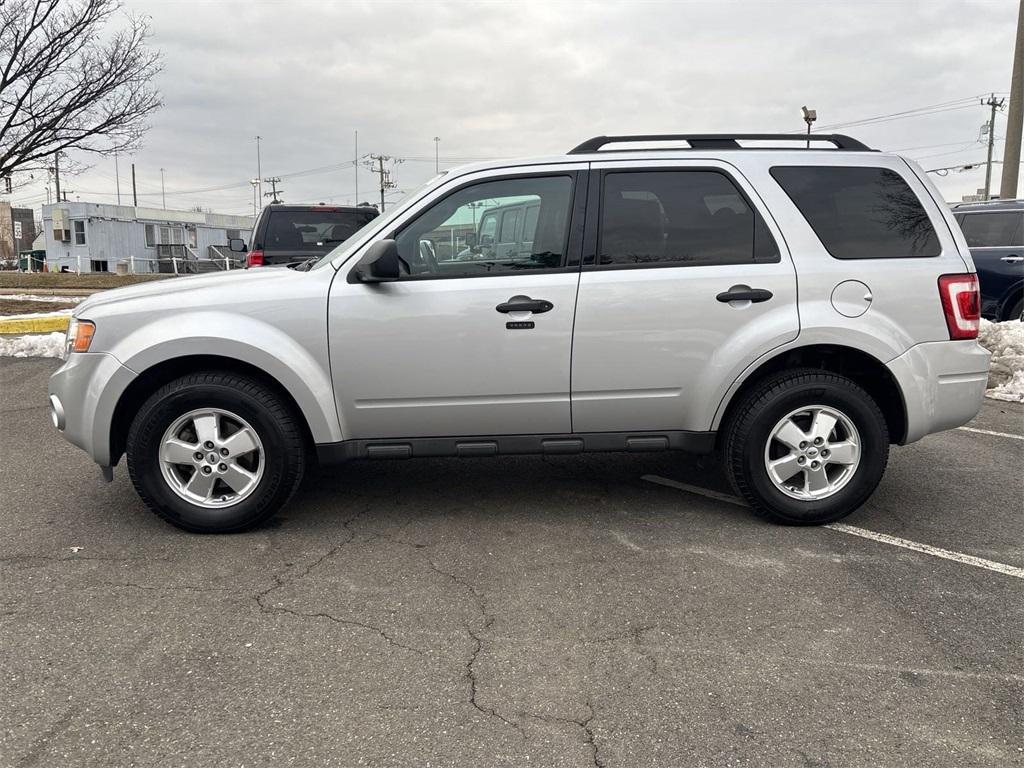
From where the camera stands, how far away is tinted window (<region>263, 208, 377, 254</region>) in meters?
9.85

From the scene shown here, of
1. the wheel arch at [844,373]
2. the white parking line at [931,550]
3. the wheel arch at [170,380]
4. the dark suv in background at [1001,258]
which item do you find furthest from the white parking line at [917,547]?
the dark suv in background at [1001,258]

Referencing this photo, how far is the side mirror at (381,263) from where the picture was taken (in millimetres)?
3953

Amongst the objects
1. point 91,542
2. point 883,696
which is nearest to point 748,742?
point 883,696

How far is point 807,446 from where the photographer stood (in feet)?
13.9

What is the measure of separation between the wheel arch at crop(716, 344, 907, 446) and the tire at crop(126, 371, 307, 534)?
2.35 m

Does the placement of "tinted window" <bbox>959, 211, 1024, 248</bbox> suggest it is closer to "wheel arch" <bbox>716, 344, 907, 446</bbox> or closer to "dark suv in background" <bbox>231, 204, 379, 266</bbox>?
"wheel arch" <bbox>716, 344, 907, 446</bbox>

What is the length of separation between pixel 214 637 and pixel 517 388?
1.88 m

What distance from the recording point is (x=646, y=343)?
13.6ft

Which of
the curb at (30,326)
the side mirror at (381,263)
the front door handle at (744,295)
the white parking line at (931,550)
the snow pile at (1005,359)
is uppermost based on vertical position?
the side mirror at (381,263)

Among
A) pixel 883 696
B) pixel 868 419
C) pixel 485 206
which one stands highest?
pixel 485 206

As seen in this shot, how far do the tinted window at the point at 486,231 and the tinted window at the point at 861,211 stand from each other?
48.8 inches

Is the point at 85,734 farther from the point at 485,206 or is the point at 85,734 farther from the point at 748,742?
the point at 485,206

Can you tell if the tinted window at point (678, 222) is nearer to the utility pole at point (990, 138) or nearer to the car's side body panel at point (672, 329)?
the car's side body panel at point (672, 329)

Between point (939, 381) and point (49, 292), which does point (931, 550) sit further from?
point (49, 292)
